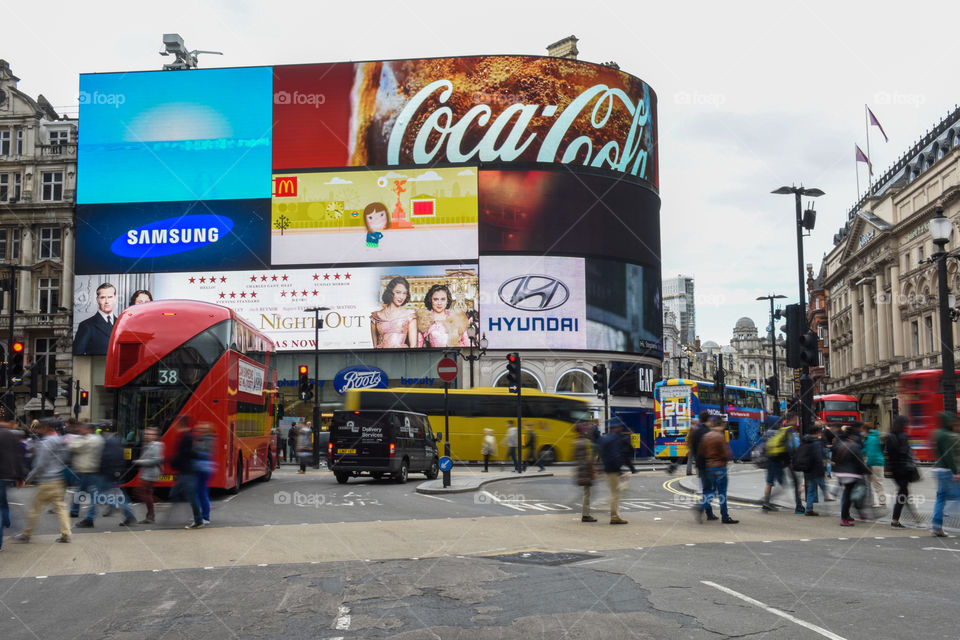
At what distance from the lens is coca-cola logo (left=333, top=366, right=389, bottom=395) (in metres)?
58.4

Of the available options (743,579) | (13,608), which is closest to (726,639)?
(743,579)

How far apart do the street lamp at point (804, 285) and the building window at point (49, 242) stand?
51.8 metres

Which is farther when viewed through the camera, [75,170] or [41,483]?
[75,170]

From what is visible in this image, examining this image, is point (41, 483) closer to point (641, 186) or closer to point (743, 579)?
point (743, 579)

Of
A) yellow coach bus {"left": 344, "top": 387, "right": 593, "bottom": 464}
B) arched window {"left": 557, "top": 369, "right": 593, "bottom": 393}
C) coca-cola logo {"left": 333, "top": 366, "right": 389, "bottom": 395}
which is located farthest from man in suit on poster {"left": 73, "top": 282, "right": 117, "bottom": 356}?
arched window {"left": 557, "top": 369, "right": 593, "bottom": 393}

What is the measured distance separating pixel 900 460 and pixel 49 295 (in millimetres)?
57686

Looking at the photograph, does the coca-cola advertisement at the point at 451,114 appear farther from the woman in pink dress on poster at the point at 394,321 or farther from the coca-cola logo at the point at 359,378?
the coca-cola logo at the point at 359,378

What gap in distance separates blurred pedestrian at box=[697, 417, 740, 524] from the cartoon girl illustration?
44451 millimetres

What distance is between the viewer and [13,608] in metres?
8.74

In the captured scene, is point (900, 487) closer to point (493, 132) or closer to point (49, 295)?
point (493, 132)

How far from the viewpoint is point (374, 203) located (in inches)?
2318

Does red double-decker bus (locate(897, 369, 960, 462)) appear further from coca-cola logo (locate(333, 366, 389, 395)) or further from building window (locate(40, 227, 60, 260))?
building window (locate(40, 227, 60, 260))

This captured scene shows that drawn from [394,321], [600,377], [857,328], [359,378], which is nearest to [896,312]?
[857,328]

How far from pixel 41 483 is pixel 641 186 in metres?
52.6
